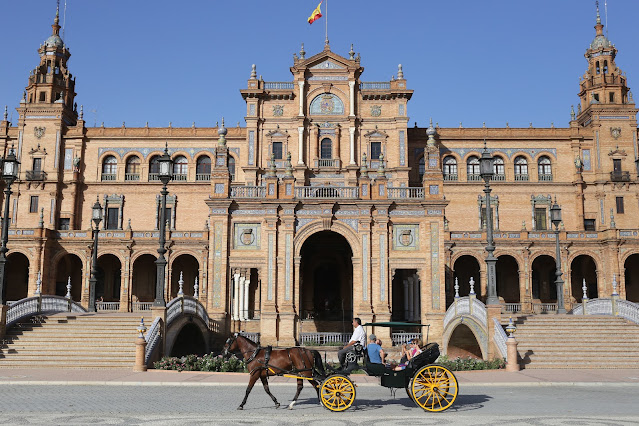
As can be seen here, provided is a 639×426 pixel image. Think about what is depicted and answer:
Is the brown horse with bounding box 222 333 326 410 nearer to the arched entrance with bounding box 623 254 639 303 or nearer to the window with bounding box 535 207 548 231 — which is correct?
the window with bounding box 535 207 548 231

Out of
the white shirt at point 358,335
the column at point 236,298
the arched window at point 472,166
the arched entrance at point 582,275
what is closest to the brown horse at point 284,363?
the white shirt at point 358,335

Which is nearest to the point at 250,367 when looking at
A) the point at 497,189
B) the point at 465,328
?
the point at 465,328

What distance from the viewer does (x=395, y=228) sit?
3127 cm

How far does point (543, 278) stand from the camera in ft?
160

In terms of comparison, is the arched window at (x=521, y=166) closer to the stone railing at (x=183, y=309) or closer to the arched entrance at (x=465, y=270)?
the arched entrance at (x=465, y=270)

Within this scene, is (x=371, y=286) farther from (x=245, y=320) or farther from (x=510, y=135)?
(x=510, y=135)

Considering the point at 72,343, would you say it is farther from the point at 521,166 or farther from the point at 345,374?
the point at 521,166

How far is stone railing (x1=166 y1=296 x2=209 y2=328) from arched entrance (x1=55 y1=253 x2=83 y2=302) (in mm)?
23892

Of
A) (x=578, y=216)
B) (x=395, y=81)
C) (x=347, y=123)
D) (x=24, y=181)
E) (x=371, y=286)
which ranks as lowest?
(x=371, y=286)

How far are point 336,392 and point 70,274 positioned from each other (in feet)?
139

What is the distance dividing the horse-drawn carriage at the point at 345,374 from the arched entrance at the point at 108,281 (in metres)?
37.9

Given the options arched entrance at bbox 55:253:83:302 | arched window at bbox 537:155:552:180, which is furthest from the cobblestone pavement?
arched window at bbox 537:155:552:180

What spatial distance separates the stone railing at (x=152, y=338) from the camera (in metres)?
21.1

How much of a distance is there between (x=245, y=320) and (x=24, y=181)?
96.2ft
